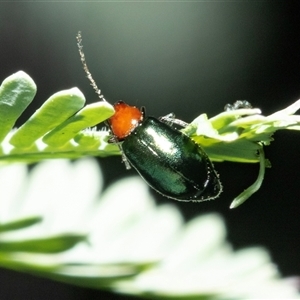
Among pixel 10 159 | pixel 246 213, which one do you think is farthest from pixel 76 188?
pixel 246 213

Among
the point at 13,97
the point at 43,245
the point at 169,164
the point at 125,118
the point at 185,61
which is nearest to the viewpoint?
the point at 13,97

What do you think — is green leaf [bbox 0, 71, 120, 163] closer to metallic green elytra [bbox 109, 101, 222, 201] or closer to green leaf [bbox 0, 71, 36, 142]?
green leaf [bbox 0, 71, 36, 142]

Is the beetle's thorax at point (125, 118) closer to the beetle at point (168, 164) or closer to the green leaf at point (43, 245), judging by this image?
the beetle at point (168, 164)

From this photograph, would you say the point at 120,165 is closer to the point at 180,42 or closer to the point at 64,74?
the point at 64,74

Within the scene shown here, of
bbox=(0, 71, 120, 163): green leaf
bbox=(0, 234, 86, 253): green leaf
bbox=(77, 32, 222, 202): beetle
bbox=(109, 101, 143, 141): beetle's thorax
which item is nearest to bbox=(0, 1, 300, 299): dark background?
bbox=(109, 101, 143, 141): beetle's thorax

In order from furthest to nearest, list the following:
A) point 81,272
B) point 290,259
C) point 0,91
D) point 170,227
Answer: point 290,259 < point 170,227 < point 81,272 < point 0,91

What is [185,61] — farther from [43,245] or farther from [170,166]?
[43,245]

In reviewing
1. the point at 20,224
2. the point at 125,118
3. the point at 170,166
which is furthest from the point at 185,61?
the point at 20,224

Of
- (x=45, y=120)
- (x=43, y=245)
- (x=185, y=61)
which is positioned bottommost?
(x=43, y=245)
